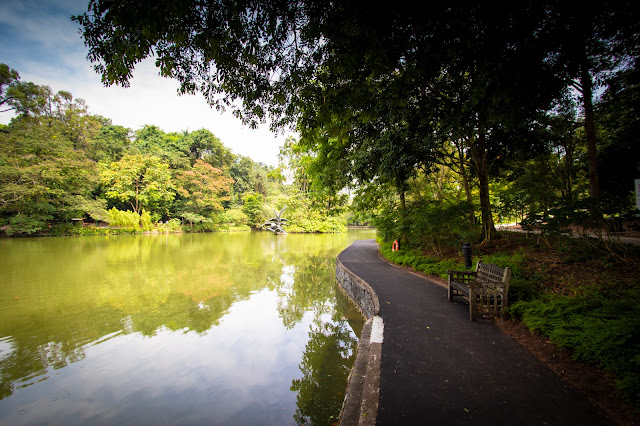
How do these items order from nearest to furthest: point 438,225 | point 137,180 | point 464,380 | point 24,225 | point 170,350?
point 464,380 → point 170,350 → point 438,225 → point 24,225 → point 137,180

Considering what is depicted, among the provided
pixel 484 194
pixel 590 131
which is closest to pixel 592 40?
pixel 590 131

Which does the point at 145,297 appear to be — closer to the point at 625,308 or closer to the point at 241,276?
the point at 241,276

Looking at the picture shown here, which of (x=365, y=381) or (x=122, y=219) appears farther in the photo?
(x=122, y=219)

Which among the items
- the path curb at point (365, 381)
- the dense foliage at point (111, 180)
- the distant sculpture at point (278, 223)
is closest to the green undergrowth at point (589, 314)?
the path curb at point (365, 381)

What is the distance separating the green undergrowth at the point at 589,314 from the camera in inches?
99.3

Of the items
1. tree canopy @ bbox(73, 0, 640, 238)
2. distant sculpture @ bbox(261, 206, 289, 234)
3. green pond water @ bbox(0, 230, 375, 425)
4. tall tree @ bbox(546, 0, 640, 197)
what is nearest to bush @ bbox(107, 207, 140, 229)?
distant sculpture @ bbox(261, 206, 289, 234)

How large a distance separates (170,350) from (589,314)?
6.34 m

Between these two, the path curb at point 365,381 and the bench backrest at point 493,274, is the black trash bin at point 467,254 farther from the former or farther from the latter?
the path curb at point 365,381

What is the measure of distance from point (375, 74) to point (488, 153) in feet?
22.8

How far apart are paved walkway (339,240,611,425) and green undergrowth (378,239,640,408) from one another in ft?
1.46

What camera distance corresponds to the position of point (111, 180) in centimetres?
2833

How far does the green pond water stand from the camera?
3088 millimetres

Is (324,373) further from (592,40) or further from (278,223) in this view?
(278,223)

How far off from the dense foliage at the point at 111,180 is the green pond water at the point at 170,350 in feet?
25.1
